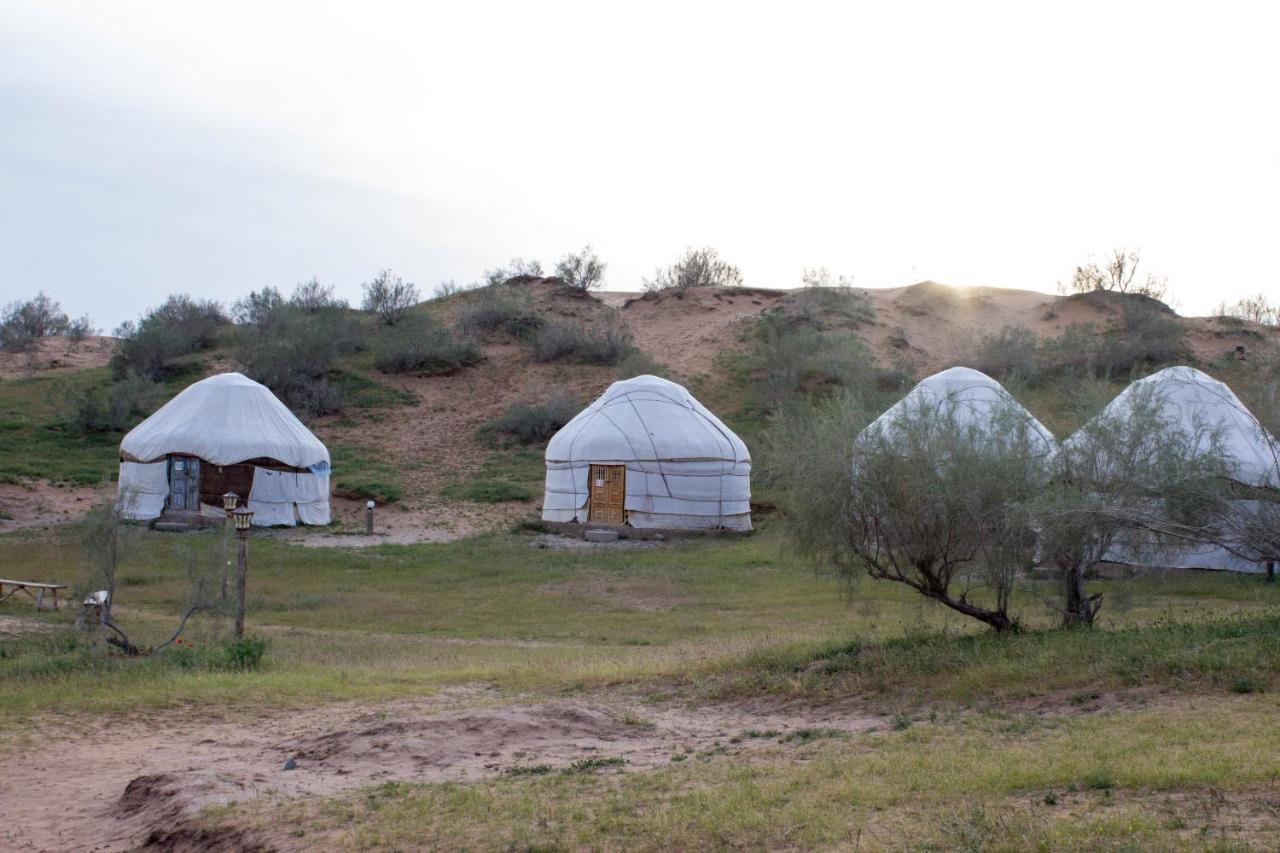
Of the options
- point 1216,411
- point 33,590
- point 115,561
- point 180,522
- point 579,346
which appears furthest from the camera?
point 579,346

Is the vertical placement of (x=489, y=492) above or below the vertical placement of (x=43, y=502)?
above

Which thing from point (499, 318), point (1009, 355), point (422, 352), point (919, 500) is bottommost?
point (919, 500)

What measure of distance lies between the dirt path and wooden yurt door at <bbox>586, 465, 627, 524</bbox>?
53.3ft

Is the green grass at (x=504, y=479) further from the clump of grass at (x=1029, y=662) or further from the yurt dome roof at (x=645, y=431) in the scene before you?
the clump of grass at (x=1029, y=662)

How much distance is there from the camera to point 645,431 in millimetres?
26188

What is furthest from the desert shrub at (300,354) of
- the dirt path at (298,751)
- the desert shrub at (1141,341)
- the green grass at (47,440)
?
the dirt path at (298,751)

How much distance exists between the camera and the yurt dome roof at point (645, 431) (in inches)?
1014

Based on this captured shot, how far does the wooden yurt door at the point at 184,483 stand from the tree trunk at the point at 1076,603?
20866 mm

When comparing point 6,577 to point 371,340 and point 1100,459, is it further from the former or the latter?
point 371,340

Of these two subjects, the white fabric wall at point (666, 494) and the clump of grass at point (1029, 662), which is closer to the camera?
the clump of grass at point (1029, 662)

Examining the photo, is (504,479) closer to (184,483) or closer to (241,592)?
(184,483)

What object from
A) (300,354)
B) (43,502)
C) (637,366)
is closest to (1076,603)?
(43,502)

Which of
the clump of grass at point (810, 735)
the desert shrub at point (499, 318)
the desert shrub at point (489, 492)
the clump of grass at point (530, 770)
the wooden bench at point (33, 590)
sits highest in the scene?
the desert shrub at point (499, 318)

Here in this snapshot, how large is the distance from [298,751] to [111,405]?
30011mm
